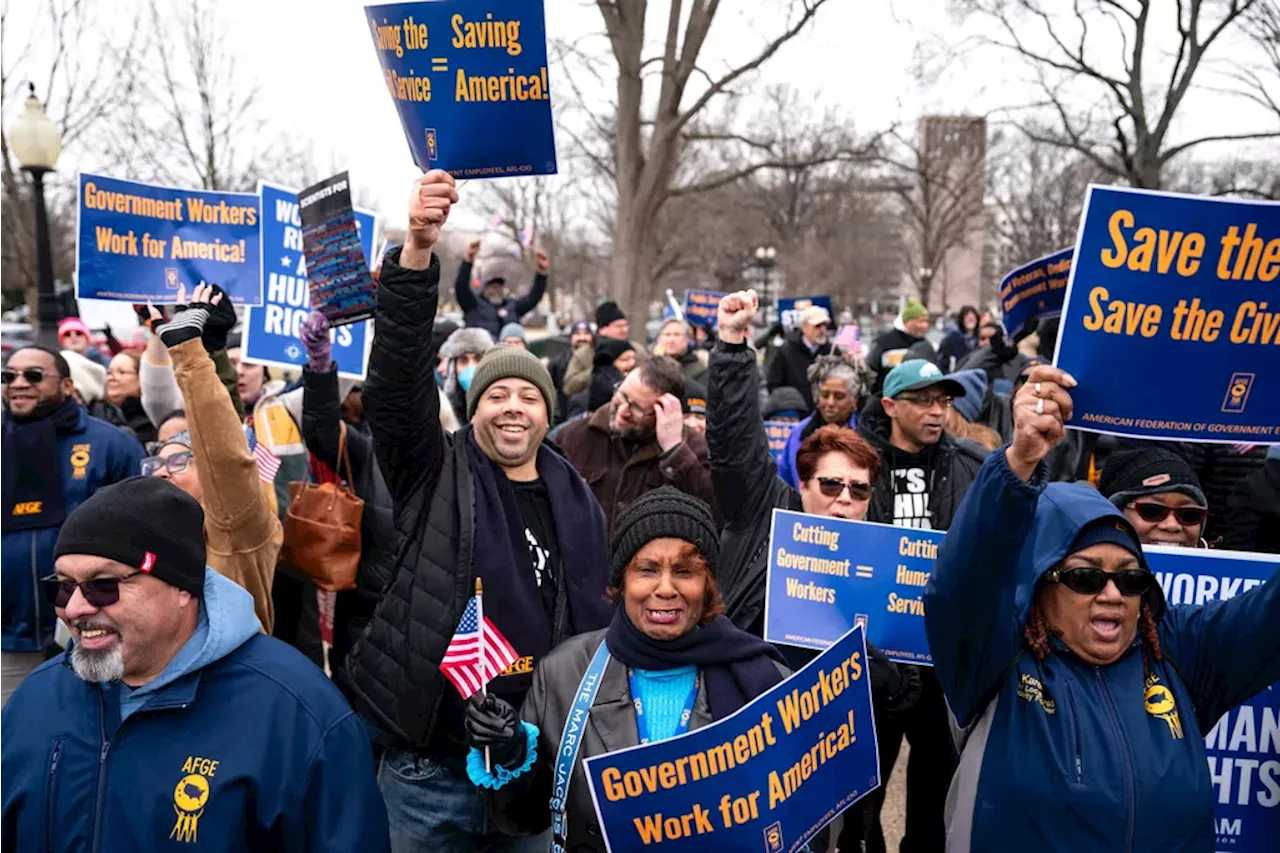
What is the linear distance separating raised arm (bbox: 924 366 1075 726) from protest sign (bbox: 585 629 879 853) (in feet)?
0.92

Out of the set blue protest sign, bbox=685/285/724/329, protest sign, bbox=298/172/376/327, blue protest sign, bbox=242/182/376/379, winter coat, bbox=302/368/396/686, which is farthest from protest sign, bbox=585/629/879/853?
blue protest sign, bbox=685/285/724/329

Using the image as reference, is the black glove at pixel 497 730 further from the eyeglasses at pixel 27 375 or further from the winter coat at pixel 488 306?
the winter coat at pixel 488 306

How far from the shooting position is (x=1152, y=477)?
3.51 m

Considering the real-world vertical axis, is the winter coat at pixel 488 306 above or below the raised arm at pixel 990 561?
above

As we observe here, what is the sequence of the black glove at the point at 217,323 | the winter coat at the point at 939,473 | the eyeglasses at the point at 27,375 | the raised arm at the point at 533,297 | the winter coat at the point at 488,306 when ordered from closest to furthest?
the black glove at the point at 217,323, the winter coat at the point at 939,473, the eyeglasses at the point at 27,375, the winter coat at the point at 488,306, the raised arm at the point at 533,297

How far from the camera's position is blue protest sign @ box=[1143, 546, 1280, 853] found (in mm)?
3166

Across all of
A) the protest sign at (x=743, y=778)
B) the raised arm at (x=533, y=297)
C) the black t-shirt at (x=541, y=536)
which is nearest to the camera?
the protest sign at (x=743, y=778)

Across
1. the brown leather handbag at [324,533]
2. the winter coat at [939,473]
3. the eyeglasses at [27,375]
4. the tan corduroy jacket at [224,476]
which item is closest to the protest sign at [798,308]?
the winter coat at [939,473]

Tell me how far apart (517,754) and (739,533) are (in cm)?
158

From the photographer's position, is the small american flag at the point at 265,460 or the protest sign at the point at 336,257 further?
the small american flag at the point at 265,460

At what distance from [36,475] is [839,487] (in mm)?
3501

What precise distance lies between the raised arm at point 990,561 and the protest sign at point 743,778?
280 millimetres

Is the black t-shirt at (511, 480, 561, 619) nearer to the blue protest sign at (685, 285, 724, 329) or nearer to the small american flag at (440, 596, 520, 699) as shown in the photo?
the small american flag at (440, 596, 520, 699)

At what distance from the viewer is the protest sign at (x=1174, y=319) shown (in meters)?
2.90
